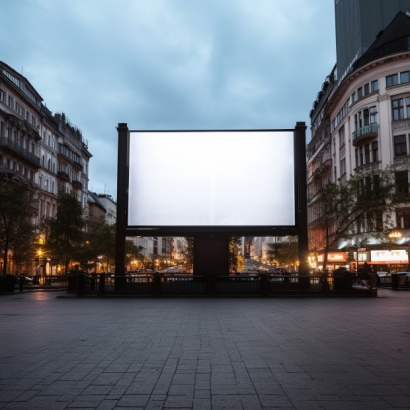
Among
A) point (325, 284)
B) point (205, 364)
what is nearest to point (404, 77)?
point (325, 284)

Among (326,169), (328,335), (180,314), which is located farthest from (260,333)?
(326,169)

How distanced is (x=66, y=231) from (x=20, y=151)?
13.8m

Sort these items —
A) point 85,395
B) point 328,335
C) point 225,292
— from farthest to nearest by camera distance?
point 225,292
point 328,335
point 85,395

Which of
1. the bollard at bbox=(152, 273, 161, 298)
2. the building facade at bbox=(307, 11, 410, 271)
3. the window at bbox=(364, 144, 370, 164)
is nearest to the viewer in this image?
the bollard at bbox=(152, 273, 161, 298)

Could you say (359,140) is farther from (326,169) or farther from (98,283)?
(98,283)

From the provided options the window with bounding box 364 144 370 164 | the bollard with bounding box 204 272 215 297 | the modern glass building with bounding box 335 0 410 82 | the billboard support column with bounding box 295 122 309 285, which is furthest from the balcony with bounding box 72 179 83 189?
the bollard with bounding box 204 272 215 297

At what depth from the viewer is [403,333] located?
12.1 m

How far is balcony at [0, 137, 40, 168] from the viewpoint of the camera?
58.3 metres

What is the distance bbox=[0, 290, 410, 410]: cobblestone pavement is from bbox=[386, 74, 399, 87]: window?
45.2m

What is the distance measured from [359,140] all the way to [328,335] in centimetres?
4916

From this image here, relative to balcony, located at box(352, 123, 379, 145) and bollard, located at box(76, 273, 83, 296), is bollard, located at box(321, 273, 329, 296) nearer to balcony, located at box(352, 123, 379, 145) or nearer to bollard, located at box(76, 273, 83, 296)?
bollard, located at box(76, 273, 83, 296)

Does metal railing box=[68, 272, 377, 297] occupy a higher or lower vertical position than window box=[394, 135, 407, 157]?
lower

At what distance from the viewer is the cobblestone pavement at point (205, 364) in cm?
616

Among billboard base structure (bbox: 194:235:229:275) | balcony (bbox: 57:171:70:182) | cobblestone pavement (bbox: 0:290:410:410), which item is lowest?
cobblestone pavement (bbox: 0:290:410:410)
